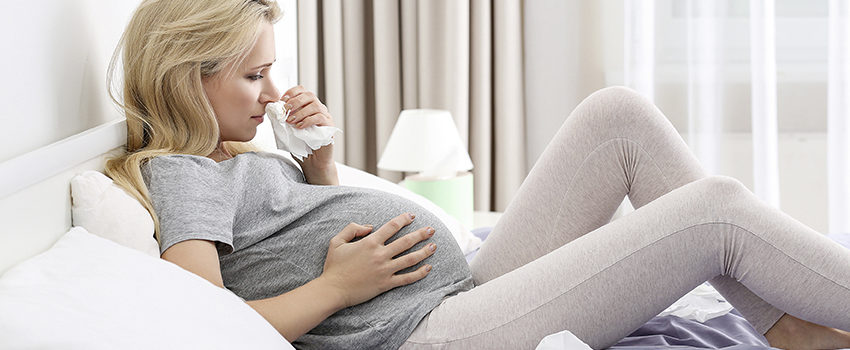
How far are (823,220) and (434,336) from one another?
2222 millimetres

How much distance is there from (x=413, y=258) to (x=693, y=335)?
0.46 metres

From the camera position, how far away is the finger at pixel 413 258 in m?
1.20

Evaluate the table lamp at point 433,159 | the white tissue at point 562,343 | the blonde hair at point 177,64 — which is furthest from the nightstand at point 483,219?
the white tissue at point 562,343

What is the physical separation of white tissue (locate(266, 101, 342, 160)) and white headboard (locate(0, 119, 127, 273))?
32 cm

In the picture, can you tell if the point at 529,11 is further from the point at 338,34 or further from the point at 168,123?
the point at 168,123

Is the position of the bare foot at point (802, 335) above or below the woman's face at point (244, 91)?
below

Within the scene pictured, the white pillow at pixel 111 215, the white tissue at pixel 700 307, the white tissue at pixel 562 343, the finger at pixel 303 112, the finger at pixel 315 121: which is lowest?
the white tissue at pixel 700 307

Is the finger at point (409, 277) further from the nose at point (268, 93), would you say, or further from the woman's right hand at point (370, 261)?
the nose at point (268, 93)

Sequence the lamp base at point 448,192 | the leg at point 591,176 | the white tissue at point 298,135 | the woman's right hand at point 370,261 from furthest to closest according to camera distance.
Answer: the lamp base at point 448,192 < the white tissue at point 298,135 < the leg at point 591,176 < the woman's right hand at point 370,261

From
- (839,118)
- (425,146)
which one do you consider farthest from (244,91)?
(839,118)

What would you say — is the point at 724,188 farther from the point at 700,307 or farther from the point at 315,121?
the point at 315,121

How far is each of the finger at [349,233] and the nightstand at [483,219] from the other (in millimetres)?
1424

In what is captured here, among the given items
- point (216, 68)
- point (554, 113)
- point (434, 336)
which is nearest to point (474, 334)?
point (434, 336)

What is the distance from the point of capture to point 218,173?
1215 mm
